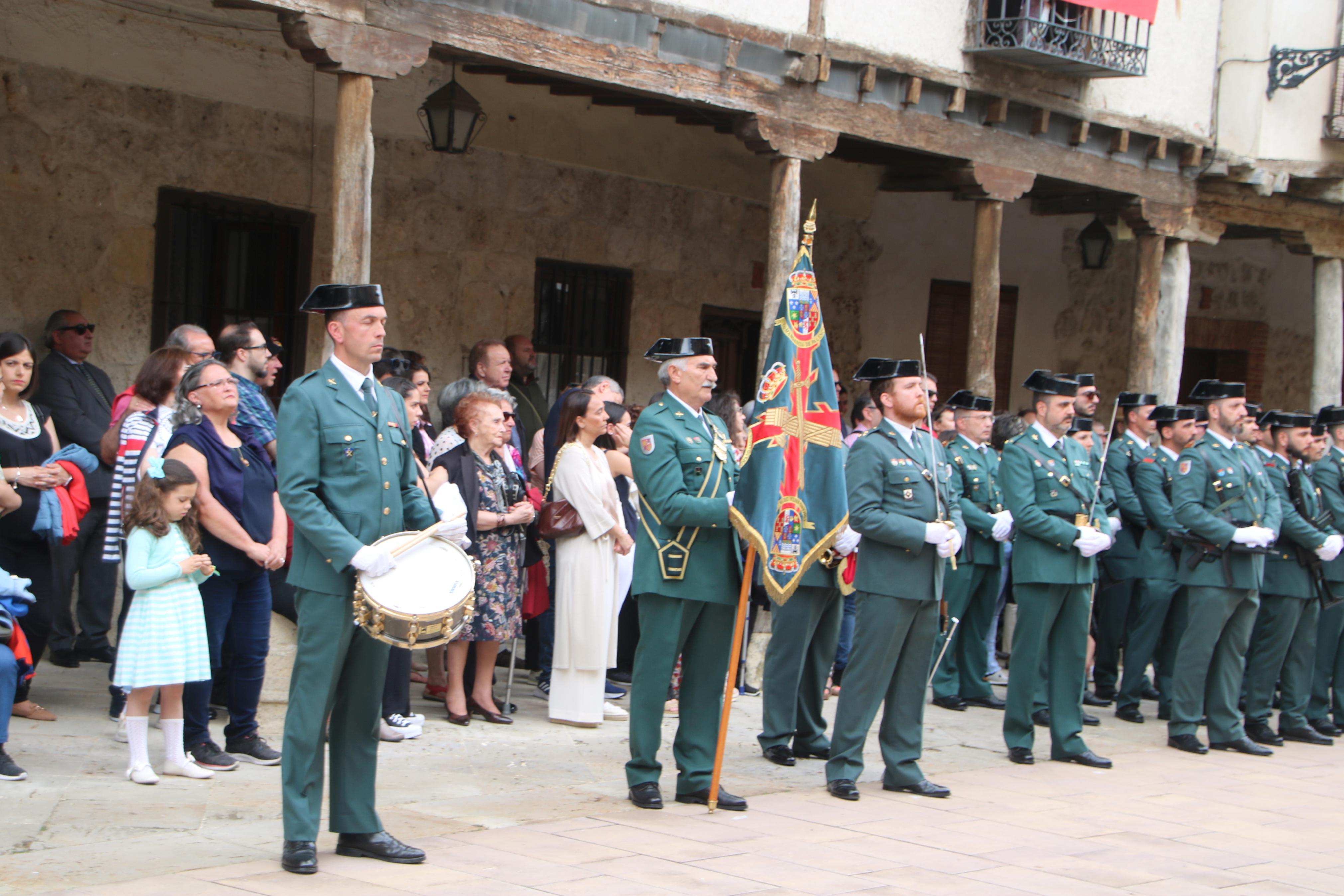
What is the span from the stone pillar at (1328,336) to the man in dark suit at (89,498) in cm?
1160

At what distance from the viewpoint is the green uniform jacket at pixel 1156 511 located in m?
9.63

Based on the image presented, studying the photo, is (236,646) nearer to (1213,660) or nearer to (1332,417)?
(1213,660)

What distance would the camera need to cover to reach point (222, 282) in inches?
424

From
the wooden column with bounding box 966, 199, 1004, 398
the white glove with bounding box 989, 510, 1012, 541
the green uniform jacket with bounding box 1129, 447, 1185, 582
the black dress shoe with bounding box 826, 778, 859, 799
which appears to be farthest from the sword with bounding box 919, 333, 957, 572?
the wooden column with bounding box 966, 199, 1004, 398

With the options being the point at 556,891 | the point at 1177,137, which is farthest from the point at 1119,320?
the point at 556,891

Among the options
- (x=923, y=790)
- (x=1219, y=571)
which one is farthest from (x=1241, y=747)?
(x=923, y=790)

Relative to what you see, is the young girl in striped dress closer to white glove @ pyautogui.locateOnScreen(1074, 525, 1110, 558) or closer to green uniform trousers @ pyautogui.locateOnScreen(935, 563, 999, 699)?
white glove @ pyautogui.locateOnScreen(1074, 525, 1110, 558)

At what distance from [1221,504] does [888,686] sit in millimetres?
2855

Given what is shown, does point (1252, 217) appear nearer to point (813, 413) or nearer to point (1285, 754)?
point (1285, 754)

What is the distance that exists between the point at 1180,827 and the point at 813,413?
2.35 meters

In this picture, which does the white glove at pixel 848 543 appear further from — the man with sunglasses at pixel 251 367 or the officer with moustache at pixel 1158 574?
the officer with moustache at pixel 1158 574

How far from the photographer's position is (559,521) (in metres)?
8.01

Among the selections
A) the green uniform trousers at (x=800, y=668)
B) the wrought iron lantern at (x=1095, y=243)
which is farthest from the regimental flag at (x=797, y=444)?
the wrought iron lantern at (x=1095, y=243)

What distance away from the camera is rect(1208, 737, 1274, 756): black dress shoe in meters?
8.69
